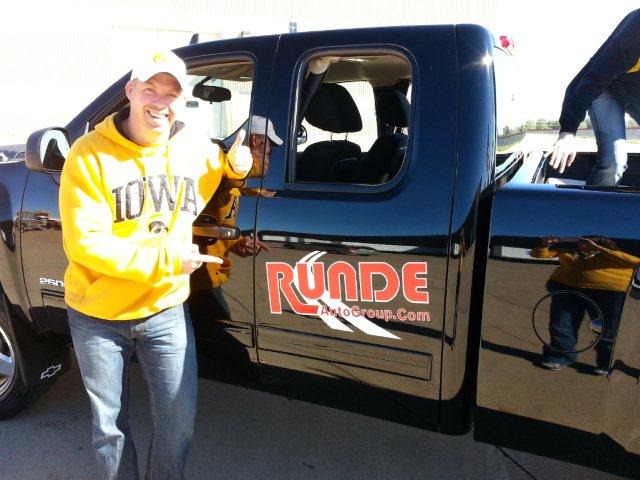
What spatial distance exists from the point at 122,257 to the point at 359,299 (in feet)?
2.54

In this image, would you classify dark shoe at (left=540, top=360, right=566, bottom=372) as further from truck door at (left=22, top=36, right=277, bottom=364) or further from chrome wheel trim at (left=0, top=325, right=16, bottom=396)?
chrome wheel trim at (left=0, top=325, right=16, bottom=396)

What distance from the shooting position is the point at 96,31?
21578 mm

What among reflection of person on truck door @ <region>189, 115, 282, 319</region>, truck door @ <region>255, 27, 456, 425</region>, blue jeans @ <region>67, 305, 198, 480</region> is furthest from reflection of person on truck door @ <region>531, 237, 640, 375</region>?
blue jeans @ <region>67, 305, 198, 480</region>

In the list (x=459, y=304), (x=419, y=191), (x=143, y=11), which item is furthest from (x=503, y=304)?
(x=143, y=11)

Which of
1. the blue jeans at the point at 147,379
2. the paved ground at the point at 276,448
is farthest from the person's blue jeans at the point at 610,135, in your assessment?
the blue jeans at the point at 147,379

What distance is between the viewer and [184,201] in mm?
1877

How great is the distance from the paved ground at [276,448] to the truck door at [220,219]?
615mm

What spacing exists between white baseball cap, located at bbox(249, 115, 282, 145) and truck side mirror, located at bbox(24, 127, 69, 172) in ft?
2.54

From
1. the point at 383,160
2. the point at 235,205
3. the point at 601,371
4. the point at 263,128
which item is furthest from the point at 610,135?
the point at 235,205

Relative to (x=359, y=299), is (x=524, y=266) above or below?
above

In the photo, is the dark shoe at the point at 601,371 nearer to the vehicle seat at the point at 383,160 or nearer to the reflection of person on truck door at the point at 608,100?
the reflection of person on truck door at the point at 608,100

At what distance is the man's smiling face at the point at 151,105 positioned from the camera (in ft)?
5.75

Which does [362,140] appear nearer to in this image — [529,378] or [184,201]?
[184,201]

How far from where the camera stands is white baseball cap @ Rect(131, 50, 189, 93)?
1.73 m
